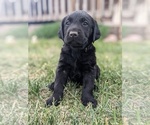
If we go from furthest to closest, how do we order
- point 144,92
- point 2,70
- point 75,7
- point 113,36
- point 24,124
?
point 113,36, point 75,7, point 2,70, point 144,92, point 24,124

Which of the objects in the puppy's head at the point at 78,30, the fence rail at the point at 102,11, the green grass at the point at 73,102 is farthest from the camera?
the fence rail at the point at 102,11

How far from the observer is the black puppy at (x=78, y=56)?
1560 millimetres

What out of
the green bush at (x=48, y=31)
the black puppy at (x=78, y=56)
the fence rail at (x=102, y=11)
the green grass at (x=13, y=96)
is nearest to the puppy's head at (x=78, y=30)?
the black puppy at (x=78, y=56)

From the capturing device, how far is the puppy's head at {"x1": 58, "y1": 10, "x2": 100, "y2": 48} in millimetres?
1530

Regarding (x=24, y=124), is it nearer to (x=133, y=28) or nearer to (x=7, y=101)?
(x=7, y=101)

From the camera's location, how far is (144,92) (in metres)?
1.74

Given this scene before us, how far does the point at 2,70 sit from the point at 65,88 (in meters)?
0.60

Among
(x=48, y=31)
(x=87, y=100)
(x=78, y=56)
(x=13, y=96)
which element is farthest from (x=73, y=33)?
(x=48, y=31)

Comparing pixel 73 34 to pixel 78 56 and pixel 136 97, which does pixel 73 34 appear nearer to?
pixel 78 56

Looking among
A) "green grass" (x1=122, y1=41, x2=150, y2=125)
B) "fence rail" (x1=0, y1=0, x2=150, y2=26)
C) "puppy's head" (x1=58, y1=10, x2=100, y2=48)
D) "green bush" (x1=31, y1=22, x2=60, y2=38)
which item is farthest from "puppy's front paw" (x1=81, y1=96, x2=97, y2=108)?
"green bush" (x1=31, y1=22, x2=60, y2=38)

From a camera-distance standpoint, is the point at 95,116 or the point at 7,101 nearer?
the point at 95,116

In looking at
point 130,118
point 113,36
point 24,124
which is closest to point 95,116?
point 130,118

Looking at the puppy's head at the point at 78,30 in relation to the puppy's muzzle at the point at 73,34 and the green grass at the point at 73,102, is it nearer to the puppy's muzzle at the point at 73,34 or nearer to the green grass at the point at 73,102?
the puppy's muzzle at the point at 73,34

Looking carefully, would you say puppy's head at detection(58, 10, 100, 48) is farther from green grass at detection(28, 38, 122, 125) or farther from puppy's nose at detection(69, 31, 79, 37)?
green grass at detection(28, 38, 122, 125)
